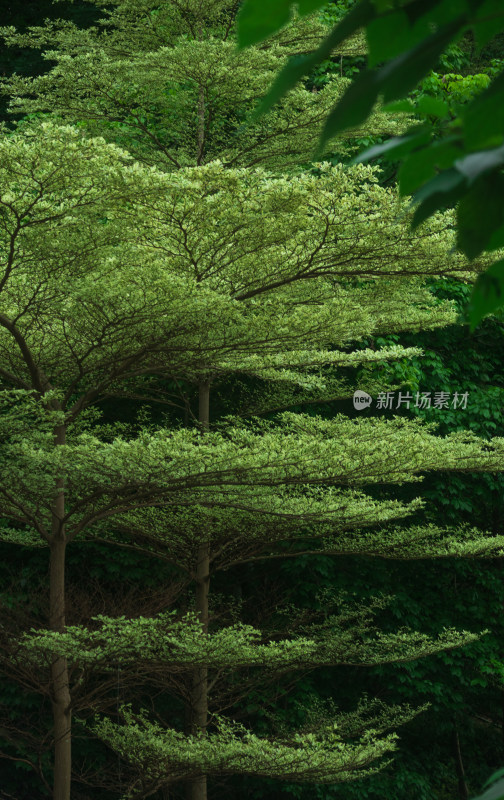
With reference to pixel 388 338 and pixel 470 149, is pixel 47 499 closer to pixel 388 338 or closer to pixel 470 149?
pixel 388 338

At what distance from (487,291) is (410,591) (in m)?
9.76

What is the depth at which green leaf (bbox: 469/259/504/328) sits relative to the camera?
2.45 feet

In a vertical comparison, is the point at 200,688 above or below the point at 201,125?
below

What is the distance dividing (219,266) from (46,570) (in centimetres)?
452

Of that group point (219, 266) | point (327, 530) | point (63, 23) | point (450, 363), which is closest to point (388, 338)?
point (450, 363)

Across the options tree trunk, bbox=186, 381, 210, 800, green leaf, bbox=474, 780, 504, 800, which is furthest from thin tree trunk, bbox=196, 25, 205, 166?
green leaf, bbox=474, 780, 504, 800

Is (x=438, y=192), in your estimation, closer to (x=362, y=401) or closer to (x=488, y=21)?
(x=488, y=21)

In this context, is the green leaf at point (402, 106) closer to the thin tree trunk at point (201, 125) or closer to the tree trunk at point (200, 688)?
the tree trunk at point (200, 688)

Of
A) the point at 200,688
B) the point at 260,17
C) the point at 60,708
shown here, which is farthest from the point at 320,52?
the point at 200,688

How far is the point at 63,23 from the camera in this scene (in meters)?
9.62

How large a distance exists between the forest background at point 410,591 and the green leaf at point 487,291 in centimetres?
834

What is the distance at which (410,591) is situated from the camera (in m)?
10.1

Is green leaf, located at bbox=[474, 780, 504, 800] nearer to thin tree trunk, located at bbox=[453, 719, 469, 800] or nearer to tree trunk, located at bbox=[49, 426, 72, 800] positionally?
tree trunk, located at bbox=[49, 426, 72, 800]

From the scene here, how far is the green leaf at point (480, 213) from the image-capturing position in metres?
0.63
